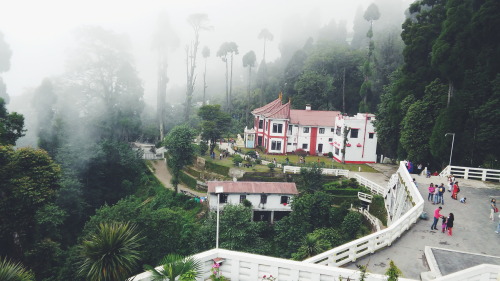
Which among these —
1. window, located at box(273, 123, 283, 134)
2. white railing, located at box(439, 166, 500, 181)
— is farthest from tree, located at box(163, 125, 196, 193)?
white railing, located at box(439, 166, 500, 181)

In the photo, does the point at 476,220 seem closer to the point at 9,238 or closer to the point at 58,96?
the point at 9,238

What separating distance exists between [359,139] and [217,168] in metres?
17.3

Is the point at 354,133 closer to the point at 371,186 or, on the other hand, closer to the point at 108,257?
the point at 371,186

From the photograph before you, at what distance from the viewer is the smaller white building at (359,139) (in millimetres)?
46000

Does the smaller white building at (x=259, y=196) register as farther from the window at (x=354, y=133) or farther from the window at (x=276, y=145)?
the window at (x=276, y=145)

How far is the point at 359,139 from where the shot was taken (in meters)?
46.4

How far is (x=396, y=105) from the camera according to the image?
3450 centimetres

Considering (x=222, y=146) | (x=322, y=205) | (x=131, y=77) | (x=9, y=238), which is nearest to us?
(x=9, y=238)

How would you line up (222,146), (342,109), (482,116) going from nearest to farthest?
(482,116) < (222,146) < (342,109)

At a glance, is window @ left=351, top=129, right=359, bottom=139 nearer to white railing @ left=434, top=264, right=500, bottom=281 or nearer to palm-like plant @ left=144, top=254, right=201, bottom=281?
white railing @ left=434, top=264, right=500, bottom=281

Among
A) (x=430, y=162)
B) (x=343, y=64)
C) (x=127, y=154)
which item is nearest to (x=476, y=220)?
(x=430, y=162)

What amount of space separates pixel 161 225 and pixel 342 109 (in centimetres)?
4625

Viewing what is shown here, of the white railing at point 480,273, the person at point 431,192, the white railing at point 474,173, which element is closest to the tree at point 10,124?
the person at point 431,192

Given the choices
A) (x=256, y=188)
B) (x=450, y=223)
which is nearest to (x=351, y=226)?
(x=256, y=188)
